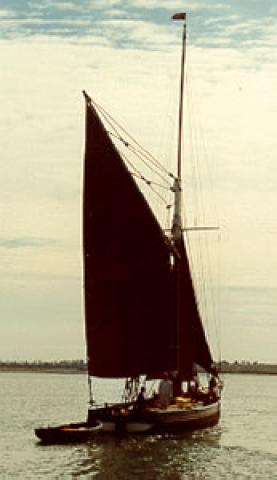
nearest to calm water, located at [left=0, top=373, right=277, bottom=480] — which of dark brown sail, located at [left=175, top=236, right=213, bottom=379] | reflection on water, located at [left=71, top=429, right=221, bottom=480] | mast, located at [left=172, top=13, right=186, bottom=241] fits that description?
reflection on water, located at [left=71, top=429, right=221, bottom=480]

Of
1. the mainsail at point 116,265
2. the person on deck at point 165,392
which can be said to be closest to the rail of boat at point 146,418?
the person on deck at point 165,392

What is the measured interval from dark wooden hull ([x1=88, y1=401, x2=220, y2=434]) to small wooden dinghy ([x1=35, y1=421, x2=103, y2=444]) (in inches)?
23.3

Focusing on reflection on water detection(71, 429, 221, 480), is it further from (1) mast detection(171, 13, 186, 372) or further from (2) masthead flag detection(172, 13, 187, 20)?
(2) masthead flag detection(172, 13, 187, 20)

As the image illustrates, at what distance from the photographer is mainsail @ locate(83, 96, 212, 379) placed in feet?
179

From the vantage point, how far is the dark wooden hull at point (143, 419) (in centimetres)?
5406

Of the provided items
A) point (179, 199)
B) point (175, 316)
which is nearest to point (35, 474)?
point (175, 316)

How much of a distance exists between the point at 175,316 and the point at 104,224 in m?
8.03

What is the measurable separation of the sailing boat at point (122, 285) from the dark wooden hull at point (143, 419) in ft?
0.16

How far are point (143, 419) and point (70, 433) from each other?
4361 millimetres

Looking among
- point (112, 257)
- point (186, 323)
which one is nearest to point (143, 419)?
point (112, 257)

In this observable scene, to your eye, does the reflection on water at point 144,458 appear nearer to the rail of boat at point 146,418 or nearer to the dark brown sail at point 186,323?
the rail of boat at point 146,418

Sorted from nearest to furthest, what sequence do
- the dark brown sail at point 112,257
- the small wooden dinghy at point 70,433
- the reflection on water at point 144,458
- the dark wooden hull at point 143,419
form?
the reflection on water at point 144,458 → the small wooden dinghy at point 70,433 → the dark wooden hull at point 143,419 → the dark brown sail at point 112,257

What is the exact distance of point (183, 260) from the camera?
62719 mm

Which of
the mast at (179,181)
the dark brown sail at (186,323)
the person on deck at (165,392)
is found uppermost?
the mast at (179,181)
